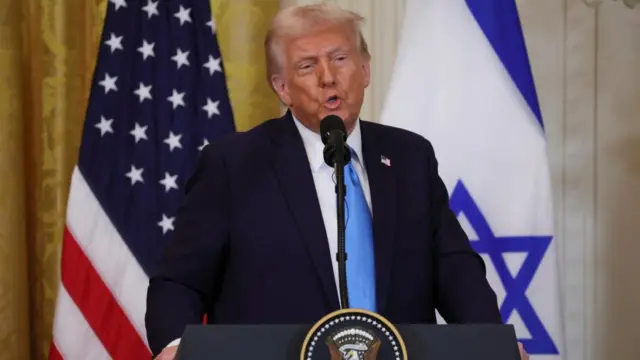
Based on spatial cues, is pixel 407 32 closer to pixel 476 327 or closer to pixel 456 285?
pixel 456 285

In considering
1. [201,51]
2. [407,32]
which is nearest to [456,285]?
[407,32]

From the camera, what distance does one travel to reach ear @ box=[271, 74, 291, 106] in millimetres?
1950

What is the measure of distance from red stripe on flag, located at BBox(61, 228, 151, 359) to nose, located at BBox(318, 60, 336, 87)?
4.94 ft

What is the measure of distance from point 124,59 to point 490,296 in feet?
6.03

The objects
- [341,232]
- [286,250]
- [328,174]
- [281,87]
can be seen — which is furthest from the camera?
[281,87]

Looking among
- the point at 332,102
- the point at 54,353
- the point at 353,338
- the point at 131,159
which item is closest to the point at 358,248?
the point at 332,102

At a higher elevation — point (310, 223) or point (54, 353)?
point (54, 353)

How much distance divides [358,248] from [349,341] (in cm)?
63

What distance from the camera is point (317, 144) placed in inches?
74.7

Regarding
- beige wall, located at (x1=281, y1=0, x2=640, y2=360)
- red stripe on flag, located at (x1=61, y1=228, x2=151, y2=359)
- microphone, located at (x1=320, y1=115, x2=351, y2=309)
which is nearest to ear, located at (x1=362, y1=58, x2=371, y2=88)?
microphone, located at (x1=320, y1=115, x2=351, y2=309)

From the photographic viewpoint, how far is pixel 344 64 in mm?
1899

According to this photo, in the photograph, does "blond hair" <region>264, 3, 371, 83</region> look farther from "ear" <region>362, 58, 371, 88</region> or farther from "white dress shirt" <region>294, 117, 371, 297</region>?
"white dress shirt" <region>294, 117, 371, 297</region>

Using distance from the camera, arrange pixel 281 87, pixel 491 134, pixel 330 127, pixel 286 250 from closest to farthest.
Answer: pixel 330 127 → pixel 286 250 → pixel 281 87 → pixel 491 134

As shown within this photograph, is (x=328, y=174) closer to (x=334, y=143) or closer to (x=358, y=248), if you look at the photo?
(x=358, y=248)
